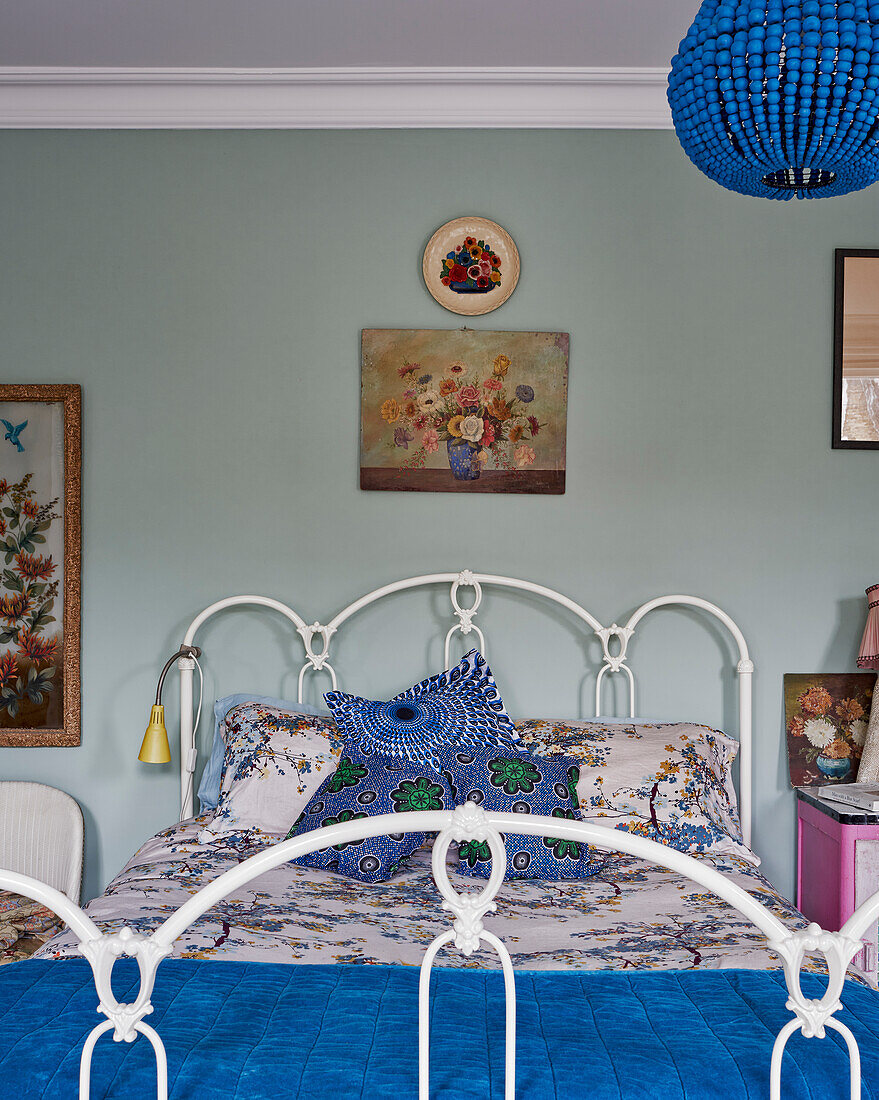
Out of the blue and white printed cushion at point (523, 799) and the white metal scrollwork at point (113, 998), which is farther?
the blue and white printed cushion at point (523, 799)

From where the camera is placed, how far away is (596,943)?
5.31 ft

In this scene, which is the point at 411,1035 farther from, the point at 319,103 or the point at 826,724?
the point at 319,103

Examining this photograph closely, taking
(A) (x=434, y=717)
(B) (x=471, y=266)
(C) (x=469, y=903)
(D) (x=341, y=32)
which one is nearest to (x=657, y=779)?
(A) (x=434, y=717)

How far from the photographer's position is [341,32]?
8.14 feet

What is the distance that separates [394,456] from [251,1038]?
1.79m

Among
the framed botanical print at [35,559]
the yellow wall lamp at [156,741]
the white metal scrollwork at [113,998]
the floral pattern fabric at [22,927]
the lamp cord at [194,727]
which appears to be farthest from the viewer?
the framed botanical print at [35,559]

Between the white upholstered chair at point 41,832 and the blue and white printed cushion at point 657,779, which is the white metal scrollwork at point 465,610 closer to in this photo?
the blue and white printed cushion at point 657,779

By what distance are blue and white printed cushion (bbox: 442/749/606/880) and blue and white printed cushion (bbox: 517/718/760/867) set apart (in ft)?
0.36

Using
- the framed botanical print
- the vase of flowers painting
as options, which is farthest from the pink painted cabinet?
the framed botanical print

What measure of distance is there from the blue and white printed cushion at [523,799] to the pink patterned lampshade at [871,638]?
2.99 feet

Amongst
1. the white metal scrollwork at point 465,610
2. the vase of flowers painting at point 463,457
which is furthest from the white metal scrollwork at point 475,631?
the vase of flowers painting at point 463,457

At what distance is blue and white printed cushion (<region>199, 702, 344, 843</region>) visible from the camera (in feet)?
7.48

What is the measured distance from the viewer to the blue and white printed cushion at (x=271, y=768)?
2281mm

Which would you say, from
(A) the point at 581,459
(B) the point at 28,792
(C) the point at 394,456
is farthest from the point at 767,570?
(B) the point at 28,792
